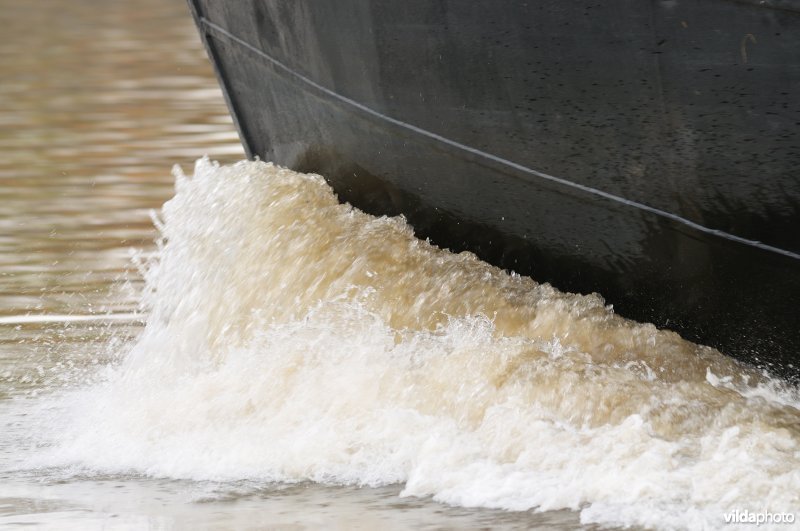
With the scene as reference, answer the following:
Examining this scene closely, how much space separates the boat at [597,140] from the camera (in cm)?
268

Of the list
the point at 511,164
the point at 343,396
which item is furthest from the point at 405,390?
the point at 511,164

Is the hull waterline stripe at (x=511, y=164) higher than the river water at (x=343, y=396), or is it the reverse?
the hull waterline stripe at (x=511, y=164)

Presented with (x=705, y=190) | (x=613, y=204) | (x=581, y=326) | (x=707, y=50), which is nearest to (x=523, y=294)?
(x=581, y=326)

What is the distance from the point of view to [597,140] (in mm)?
2986

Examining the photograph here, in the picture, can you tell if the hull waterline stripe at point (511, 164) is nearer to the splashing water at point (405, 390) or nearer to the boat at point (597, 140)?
the boat at point (597, 140)

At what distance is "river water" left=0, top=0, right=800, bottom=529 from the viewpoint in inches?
101

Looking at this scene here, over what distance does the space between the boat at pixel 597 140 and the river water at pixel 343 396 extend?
0.37ft

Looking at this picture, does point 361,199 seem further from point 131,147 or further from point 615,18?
point 131,147

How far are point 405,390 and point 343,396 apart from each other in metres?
0.16

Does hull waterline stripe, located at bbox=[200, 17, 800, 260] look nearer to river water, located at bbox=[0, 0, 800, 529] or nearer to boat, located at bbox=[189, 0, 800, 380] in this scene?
boat, located at bbox=[189, 0, 800, 380]

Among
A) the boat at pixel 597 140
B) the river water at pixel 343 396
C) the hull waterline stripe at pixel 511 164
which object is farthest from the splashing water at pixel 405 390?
the hull waterline stripe at pixel 511 164

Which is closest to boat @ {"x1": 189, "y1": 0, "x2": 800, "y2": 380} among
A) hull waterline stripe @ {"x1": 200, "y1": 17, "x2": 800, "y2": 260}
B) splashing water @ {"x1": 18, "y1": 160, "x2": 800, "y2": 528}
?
hull waterline stripe @ {"x1": 200, "y1": 17, "x2": 800, "y2": 260}

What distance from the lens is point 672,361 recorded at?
3076mm

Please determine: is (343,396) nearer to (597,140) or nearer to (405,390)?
(405,390)
